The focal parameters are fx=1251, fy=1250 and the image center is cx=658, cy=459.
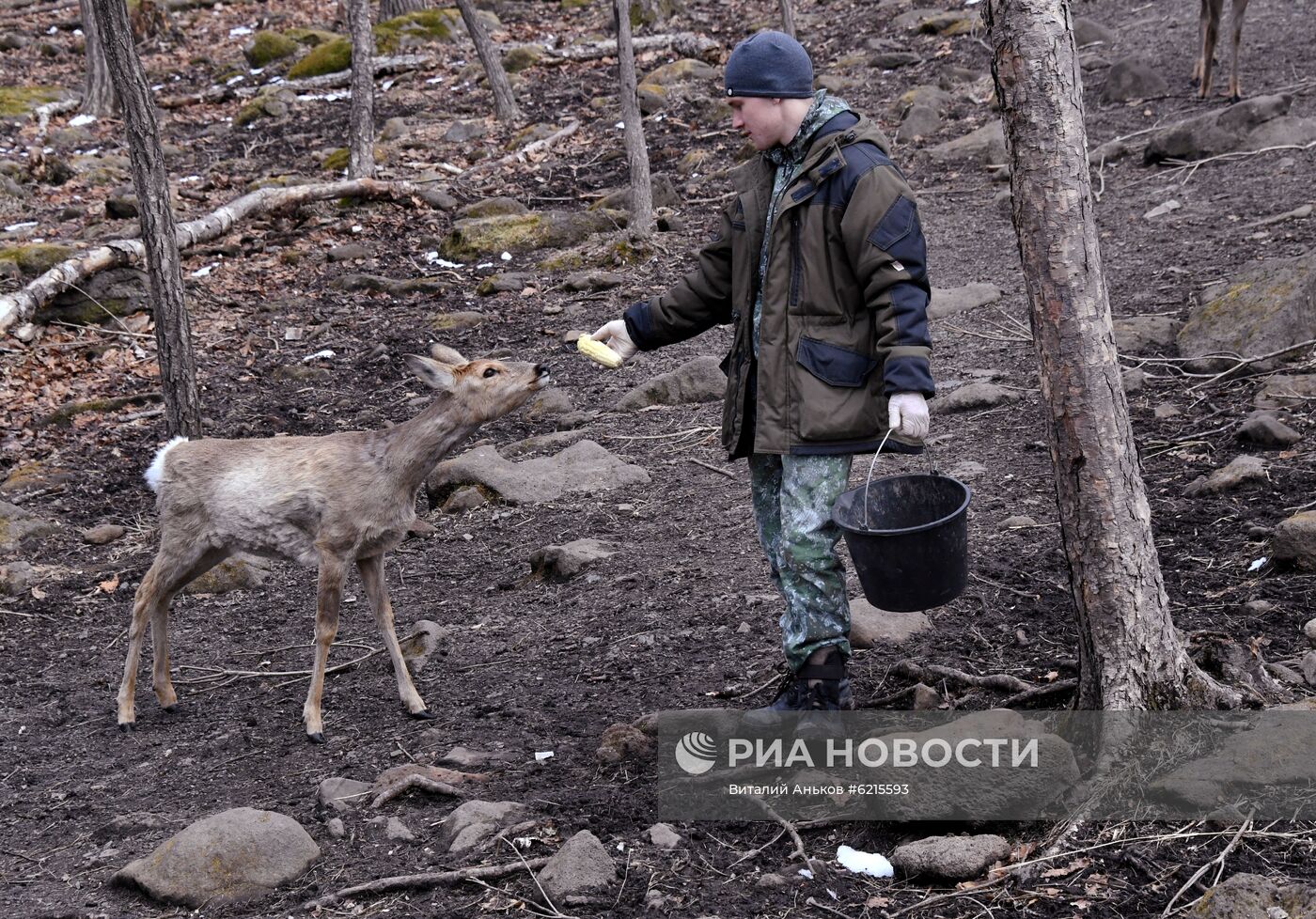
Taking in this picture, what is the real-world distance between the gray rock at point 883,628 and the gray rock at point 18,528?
607 cm

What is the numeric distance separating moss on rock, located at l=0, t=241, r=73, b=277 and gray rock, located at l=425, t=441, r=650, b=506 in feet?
21.1

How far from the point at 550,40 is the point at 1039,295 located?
777 inches

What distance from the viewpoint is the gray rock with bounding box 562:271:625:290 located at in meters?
12.3

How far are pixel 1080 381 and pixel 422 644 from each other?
380cm

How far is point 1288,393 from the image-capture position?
726 centimetres

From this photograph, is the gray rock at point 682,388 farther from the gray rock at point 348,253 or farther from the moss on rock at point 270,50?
the moss on rock at point 270,50

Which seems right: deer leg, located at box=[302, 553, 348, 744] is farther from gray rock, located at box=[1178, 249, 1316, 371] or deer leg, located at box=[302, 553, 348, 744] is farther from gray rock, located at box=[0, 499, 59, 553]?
gray rock, located at box=[1178, 249, 1316, 371]

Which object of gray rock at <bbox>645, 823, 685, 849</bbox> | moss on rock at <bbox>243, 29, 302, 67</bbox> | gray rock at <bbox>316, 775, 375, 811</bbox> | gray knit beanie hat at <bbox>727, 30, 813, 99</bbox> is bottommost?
gray rock at <bbox>316, 775, 375, 811</bbox>

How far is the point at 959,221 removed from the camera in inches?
494

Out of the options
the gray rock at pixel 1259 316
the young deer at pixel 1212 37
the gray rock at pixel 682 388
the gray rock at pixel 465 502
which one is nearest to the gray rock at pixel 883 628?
the gray rock at pixel 465 502

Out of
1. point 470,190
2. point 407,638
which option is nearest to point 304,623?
point 407,638

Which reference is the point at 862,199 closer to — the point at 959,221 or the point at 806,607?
the point at 806,607

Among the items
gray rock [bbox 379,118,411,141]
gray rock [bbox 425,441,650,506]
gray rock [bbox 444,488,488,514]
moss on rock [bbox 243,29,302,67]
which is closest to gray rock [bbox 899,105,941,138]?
gray rock [bbox 379,118,411,141]

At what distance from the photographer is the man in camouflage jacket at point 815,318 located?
4.11m
